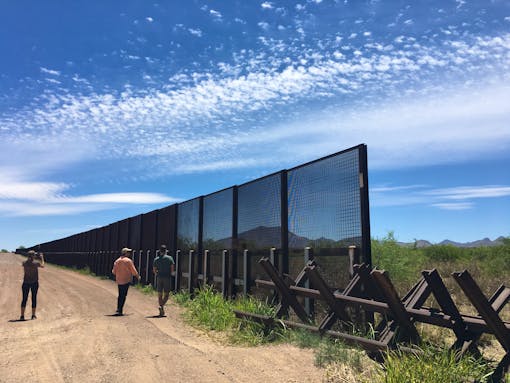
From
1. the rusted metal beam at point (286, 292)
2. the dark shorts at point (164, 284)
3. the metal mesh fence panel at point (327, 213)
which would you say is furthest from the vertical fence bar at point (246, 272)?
the rusted metal beam at point (286, 292)

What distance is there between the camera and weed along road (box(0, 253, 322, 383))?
18.8 ft

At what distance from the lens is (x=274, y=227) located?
10484mm

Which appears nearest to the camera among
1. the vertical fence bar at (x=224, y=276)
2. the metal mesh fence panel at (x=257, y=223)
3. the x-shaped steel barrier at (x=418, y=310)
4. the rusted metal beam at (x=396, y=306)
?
the x-shaped steel barrier at (x=418, y=310)

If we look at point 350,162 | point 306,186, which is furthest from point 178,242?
point 350,162

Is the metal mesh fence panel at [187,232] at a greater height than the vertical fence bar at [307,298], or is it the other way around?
the metal mesh fence panel at [187,232]

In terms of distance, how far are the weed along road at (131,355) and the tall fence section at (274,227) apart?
6.89 feet

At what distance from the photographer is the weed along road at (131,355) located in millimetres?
5730

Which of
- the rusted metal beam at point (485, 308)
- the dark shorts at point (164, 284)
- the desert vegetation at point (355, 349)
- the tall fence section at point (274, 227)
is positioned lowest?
the desert vegetation at point (355, 349)

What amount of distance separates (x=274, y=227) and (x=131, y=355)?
4681 mm

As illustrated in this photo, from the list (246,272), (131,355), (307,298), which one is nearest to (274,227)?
(246,272)

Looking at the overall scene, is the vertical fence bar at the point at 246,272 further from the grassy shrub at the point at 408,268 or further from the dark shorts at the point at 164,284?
the grassy shrub at the point at 408,268

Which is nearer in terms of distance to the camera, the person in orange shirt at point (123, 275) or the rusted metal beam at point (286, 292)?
the rusted metal beam at point (286, 292)

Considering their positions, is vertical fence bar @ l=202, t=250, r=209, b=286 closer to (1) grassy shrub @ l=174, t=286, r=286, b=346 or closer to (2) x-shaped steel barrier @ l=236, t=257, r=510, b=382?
(1) grassy shrub @ l=174, t=286, r=286, b=346

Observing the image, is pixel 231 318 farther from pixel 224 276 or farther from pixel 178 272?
pixel 178 272
